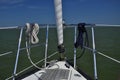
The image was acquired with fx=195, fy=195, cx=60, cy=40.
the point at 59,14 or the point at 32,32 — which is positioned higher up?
the point at 59,14

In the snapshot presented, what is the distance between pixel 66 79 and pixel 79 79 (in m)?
0.27

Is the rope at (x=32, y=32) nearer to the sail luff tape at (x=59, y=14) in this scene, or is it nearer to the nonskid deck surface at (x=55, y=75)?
the sail luff tape at (x=59, y=14)

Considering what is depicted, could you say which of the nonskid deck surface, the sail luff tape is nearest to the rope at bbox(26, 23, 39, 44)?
the sail luff tape

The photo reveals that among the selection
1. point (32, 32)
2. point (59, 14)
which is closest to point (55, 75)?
point (32, 32)

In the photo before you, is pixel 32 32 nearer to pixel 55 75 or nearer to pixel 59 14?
pixel 59 14

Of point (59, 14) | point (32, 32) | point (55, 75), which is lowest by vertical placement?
point (55, 75)

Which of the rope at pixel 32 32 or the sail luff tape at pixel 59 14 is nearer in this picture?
the sail luff tape at pixel 59 14

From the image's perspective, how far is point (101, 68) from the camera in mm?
7199

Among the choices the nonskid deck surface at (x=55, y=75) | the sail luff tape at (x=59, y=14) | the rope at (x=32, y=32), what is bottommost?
the nonskid deck surface at (x=55, y=75)

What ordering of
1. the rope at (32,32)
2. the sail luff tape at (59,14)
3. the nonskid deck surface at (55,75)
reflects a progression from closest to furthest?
1. the nonskid deck surface at (55,75)
2. the sail luff tape at (59,14)
3. the rope at (32,32)

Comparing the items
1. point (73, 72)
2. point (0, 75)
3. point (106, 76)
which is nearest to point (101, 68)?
point (106, 76)

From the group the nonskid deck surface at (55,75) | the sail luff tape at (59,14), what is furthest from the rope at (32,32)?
the nonskid deck surface at (55,75)

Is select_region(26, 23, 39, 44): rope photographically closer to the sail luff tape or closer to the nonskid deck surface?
the sail luff tape

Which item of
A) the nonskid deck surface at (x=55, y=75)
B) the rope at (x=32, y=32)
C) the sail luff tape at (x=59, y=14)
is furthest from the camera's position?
the rope at (x=32, y=32)
